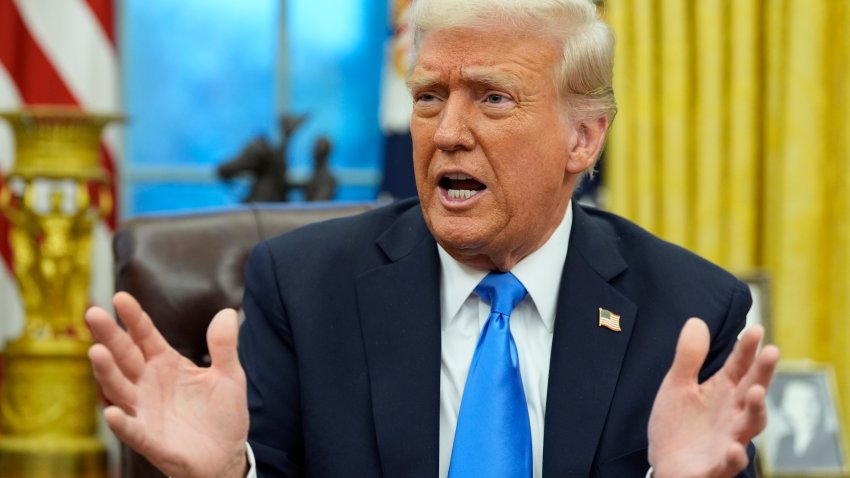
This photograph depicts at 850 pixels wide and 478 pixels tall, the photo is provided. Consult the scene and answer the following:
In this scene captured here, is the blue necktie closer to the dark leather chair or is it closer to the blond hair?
the blond hair

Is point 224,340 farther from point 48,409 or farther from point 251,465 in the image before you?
point 48,409

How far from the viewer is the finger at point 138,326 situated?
5.35 feet

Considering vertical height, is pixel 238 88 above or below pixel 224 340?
above

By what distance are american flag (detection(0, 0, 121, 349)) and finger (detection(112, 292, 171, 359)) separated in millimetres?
2903

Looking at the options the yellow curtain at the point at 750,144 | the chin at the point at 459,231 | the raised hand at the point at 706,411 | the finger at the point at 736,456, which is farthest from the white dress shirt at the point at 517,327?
the yellow curtain at the point at 750,144

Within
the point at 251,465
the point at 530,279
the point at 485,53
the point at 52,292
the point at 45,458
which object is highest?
the point at 485,53

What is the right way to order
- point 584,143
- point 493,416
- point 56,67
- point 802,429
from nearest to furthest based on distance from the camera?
point 493,416
point 584,143
point 802,429
point 56,67

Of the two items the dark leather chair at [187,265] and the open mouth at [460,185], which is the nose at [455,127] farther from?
the dark leather chair at [187,265]

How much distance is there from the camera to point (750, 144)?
421 cm

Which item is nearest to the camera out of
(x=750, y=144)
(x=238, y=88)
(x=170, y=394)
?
(x=170, y=394)

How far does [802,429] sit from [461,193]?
83.1 inches

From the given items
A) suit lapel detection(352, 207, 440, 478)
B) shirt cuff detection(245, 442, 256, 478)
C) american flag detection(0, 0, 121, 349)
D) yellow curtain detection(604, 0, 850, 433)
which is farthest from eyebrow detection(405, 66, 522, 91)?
american flag detection(0, 0, 121, 349)

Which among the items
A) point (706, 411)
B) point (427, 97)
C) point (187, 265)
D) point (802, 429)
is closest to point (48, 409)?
point (187, 265)

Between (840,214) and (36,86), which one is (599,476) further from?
(36,86)
